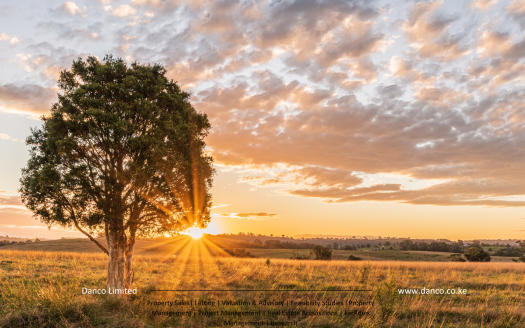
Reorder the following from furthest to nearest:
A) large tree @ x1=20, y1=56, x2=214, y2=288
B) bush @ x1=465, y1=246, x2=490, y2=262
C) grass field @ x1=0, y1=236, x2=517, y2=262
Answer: grass field @ x1=0, y1=236, x2=517, y2=262, bush @ x1=465, y1=246, x2=490, y2=262, large tree @ x1=20, y1=56, x2=214, y2=288

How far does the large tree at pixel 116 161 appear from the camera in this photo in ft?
42.5

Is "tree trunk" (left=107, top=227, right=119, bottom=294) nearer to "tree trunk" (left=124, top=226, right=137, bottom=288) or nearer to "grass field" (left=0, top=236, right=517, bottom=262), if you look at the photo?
"tree trunk" (left=124, top=226, right=137, bottom=288)

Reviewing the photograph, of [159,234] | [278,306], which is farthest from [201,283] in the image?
[278,306]

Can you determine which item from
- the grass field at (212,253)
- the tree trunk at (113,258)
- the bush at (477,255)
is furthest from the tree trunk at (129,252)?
the bush at (477,255)

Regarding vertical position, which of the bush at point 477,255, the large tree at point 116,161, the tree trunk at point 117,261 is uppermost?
the large tree at point 116,161

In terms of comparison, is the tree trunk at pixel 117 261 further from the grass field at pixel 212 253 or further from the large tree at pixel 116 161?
the grass field at pixel 212 253

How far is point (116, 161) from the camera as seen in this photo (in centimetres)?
1412

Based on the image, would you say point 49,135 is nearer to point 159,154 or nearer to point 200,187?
point 159,154

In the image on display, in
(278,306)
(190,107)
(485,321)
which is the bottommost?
(485,321)

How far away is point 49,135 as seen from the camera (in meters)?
13.3

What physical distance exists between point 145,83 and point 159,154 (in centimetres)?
407

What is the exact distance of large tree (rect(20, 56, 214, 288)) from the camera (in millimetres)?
12953

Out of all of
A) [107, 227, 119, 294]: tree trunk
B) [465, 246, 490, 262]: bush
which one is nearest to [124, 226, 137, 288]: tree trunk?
[107, 227, 119, 294]: tree trunk

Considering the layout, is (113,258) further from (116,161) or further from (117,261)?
(116,161)
